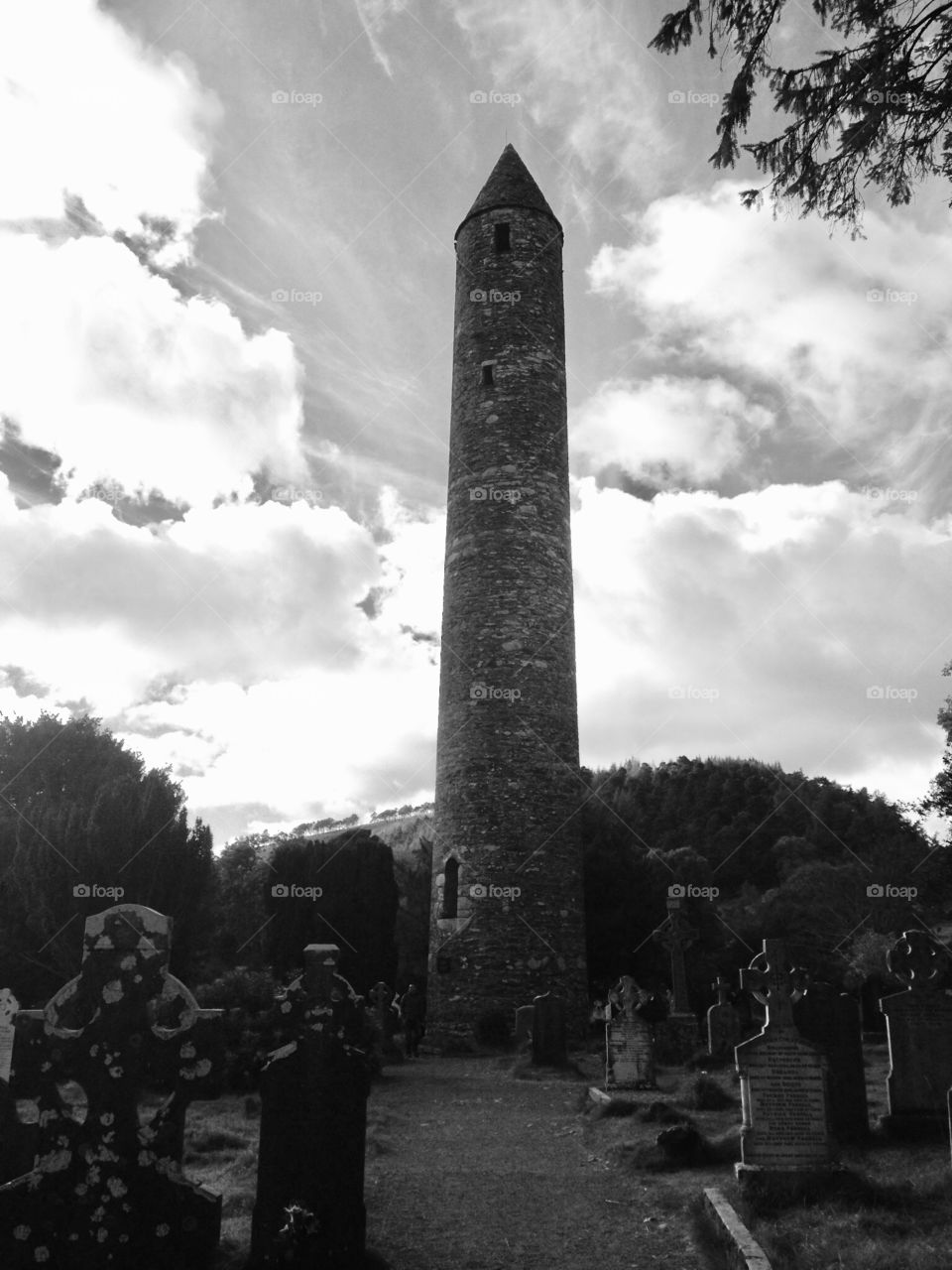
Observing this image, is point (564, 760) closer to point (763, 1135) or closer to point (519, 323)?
point (519, 323)

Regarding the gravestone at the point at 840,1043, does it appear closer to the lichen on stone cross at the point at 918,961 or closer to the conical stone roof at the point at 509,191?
the lichen on stone cross at the point at 918,961

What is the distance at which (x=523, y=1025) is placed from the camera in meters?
15.1

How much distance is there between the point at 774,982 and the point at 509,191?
60.8ft

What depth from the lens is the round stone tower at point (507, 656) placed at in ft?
53.2

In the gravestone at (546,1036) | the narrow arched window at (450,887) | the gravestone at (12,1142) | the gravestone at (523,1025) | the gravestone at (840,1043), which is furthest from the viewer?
the narrow arched window at (450,887)

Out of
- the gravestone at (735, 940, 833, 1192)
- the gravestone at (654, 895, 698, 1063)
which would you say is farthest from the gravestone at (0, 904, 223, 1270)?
the gravestone at (654, 895, 698, 1063)

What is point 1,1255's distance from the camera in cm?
402

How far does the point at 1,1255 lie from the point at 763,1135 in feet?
14.0

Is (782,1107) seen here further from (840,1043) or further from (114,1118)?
(114,1118)

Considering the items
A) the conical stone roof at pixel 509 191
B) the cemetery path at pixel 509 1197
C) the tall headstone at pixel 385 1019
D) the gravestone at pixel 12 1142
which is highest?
the conical stone roof at pixel 509 191

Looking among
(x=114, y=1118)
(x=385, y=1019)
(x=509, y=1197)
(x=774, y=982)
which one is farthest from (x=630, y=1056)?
(x=114, y=1118)

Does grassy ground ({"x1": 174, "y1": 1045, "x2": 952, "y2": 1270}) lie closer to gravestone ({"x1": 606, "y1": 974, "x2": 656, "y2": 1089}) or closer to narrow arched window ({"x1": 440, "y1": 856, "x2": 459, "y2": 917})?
gravestone ({"x1": 606, "y1": 974, "x2": 656, "y2": 1089})

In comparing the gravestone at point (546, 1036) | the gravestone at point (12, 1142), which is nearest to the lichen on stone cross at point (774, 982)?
the gravestone at point (12, 1142)

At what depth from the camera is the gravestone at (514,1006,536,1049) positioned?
15016mm
